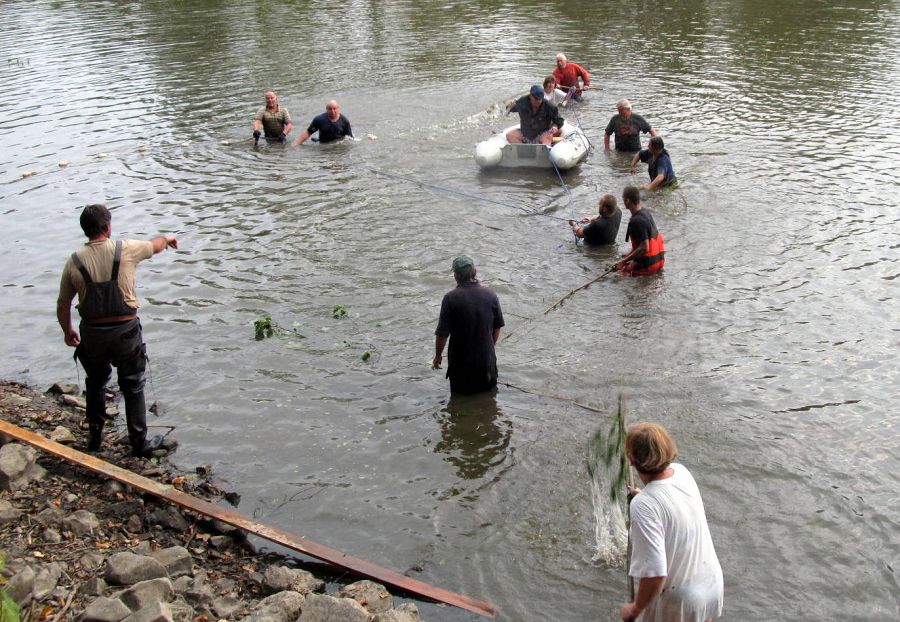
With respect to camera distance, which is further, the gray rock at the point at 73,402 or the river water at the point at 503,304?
the gray rock at the point at 73,402

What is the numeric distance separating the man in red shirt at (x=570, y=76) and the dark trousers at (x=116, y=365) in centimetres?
1539

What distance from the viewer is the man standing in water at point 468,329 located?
24.8 ft

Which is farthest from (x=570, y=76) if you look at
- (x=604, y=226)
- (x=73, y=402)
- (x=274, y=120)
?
(x=73, y=402)

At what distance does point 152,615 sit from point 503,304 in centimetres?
661

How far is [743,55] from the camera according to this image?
2327 centimetres

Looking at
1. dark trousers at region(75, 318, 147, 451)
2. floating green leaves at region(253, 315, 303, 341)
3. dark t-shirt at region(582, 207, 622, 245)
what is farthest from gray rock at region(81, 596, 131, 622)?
dark t-shirt at region(582, 207, 622, 245)

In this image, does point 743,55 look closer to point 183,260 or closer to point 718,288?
point 718,288

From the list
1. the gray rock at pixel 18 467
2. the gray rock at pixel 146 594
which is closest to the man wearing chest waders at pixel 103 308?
the gray rock at pixel 18 467

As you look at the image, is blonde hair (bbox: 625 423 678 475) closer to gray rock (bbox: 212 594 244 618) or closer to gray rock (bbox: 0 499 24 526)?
gray rock (bbox: 212 594 244 618)

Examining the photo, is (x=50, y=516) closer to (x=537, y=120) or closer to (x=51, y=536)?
(x=51, y=536)

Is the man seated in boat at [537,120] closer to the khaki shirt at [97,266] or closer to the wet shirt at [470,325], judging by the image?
the wet shirt at [470,325]

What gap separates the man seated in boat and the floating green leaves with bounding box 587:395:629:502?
9914mm

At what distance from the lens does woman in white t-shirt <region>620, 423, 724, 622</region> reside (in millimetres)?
3924

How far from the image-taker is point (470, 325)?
7.67 meters
